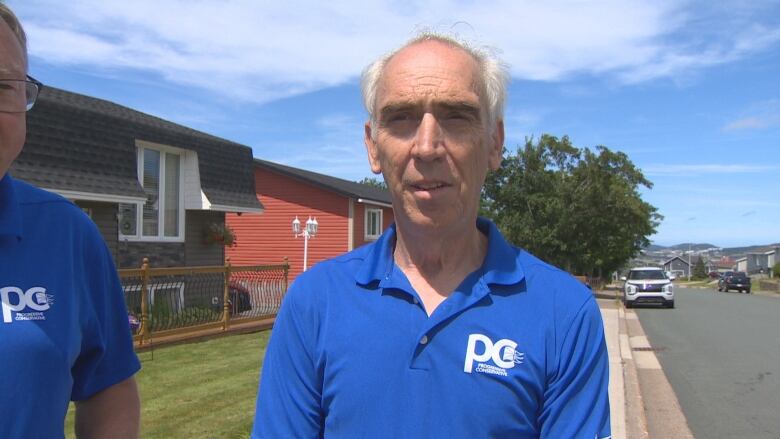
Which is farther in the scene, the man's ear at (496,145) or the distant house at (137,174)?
the distant house at (137,174)

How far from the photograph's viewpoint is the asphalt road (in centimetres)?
742

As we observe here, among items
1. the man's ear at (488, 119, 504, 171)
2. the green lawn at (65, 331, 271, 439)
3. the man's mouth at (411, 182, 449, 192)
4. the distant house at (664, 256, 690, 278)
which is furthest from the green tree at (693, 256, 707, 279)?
the man's mouth at (411, 182, 449, 192)

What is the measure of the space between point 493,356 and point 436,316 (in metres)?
0.17

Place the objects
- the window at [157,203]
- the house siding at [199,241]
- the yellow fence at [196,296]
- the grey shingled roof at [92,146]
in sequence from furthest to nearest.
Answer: the house siding at [199,241], the window at [157,203], the grey shingled roof at [92,146], the yellow fence at [196,296]

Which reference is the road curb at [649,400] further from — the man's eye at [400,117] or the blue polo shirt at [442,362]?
the man's eye at [400,117]

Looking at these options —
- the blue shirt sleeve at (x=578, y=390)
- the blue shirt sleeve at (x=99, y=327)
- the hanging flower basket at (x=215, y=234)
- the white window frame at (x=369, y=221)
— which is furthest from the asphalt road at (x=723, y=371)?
the white window frame at (x=369, y=221)

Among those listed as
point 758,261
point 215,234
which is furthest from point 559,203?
point 758,261

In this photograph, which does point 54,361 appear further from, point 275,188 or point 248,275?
point 275,188

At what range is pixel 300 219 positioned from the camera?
2673cm

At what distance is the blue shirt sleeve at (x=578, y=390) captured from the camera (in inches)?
64.7

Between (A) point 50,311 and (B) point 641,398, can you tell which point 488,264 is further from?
(B) point 641,398

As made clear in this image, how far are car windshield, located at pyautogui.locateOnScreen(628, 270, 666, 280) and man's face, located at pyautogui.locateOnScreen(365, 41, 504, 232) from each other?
87.2 ft

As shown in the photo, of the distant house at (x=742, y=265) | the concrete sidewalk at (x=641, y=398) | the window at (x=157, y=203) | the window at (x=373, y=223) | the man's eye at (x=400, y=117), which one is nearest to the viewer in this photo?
the man's eye at (x=400, y=117)

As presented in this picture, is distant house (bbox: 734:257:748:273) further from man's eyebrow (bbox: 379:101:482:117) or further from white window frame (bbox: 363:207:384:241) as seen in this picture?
man's eyebrow (bbox: 379:101:482:117)
